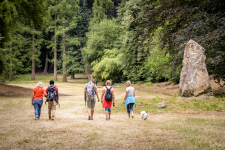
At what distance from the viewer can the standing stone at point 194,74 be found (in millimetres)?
12000

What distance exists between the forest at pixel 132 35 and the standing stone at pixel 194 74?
0.48m

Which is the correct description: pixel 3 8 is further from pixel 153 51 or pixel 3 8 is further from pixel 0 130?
pixel 153 51

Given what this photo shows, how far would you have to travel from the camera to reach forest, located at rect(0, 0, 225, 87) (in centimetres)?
1291

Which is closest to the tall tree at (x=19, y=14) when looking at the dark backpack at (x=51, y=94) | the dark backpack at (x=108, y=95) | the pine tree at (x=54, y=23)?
the dark backpack at (x=51, y=94)

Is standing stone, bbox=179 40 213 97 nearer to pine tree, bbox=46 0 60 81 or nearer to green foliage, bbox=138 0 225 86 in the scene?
green foliage, bbox=138 0 225 86

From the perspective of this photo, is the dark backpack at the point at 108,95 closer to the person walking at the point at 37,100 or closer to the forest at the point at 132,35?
the person walking at the point at 37,100

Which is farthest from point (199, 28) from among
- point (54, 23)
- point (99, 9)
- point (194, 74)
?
point (99, 9)

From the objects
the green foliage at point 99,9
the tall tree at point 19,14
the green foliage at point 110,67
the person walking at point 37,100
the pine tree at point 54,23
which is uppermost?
the green foliage at point 99,9

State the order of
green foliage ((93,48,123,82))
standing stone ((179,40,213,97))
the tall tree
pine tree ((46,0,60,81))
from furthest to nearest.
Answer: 1. pine tree ((46,0,60,81))
2. green foliage ((93,48,123,82))
3. the tall tree
4. standing stone ((179,40,213,97))

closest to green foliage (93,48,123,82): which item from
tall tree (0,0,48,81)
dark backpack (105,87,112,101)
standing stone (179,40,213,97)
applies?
tall tree (0,0,48,81)

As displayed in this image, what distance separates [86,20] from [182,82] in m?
42.7

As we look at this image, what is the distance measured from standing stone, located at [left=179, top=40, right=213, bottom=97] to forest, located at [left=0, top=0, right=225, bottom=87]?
1.58ft

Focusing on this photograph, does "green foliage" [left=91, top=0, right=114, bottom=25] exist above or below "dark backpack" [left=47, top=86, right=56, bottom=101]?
above

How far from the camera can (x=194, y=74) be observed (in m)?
12.1
